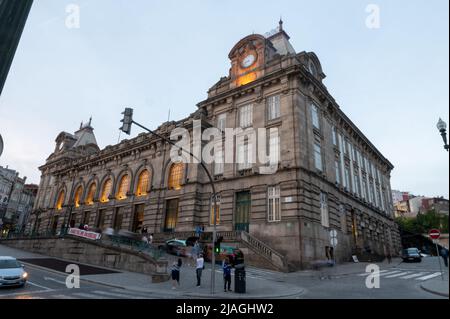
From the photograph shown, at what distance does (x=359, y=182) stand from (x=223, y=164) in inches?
817

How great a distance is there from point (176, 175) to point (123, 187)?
11422mm

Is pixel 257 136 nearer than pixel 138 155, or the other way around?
pixel 257 136

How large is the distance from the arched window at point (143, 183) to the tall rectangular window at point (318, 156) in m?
21.5

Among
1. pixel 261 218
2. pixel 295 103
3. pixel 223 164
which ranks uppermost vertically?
pixel 295 103

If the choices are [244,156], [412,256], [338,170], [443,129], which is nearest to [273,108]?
[244,156]

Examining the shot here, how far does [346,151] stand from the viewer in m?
37.7

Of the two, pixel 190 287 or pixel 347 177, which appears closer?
pixel 190 287

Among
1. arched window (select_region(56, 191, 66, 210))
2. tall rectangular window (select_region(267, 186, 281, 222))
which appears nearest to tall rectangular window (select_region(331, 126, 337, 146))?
tall rectangular window (select_region(267, 186, 281, 222))

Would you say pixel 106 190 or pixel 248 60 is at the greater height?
pixel 248 60

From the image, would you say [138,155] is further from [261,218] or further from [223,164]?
[261,218]

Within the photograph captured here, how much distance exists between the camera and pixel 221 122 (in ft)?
110

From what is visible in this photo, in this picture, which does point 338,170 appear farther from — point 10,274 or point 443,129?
point 10,274
